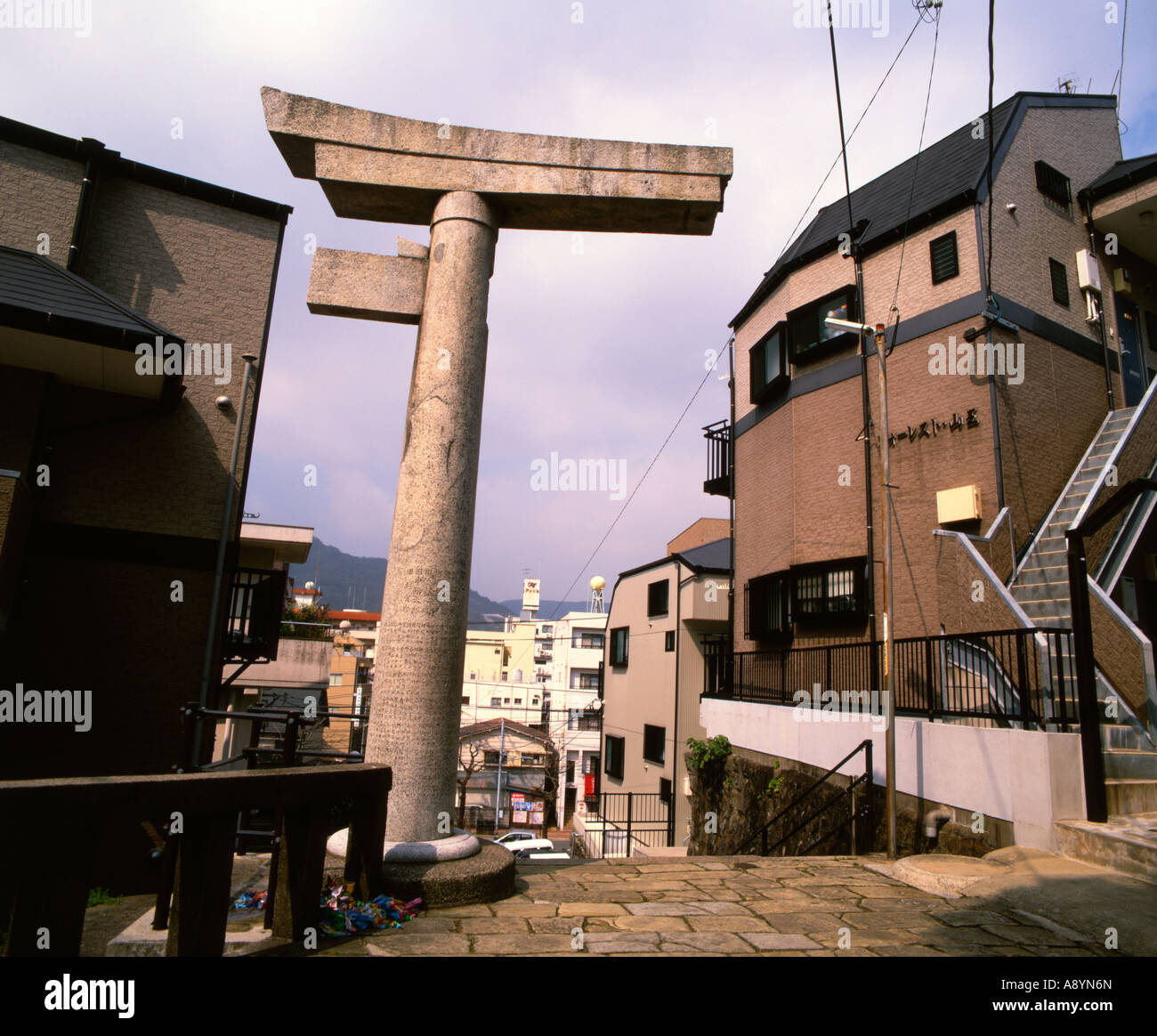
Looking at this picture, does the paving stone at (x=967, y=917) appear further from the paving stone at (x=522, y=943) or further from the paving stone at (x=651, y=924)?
the paving stone at (x=522, y=943)

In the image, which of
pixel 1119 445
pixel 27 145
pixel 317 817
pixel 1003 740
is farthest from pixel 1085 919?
pixel 27 145

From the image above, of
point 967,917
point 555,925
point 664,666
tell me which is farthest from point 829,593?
point 664,666

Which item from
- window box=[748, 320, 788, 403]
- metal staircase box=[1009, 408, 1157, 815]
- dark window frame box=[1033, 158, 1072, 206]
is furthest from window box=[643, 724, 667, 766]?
dark window frame box=[1033, 158, 1072, 206]

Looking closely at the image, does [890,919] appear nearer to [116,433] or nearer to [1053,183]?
[116,433]

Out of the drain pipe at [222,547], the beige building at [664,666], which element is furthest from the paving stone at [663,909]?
the beige building at [664,666]

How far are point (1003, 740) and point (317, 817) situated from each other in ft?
20.0

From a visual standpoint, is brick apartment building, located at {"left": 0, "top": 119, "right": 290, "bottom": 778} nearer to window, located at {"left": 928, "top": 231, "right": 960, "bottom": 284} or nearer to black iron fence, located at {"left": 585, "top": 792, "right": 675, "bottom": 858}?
window, located at {"left": 928, "top": 231, "right": 960, "bottom": 284}

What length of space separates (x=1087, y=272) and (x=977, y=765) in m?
11.1

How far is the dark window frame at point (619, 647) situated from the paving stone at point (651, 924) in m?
22.3

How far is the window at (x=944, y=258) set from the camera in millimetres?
12711

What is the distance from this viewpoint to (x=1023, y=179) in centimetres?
1327
